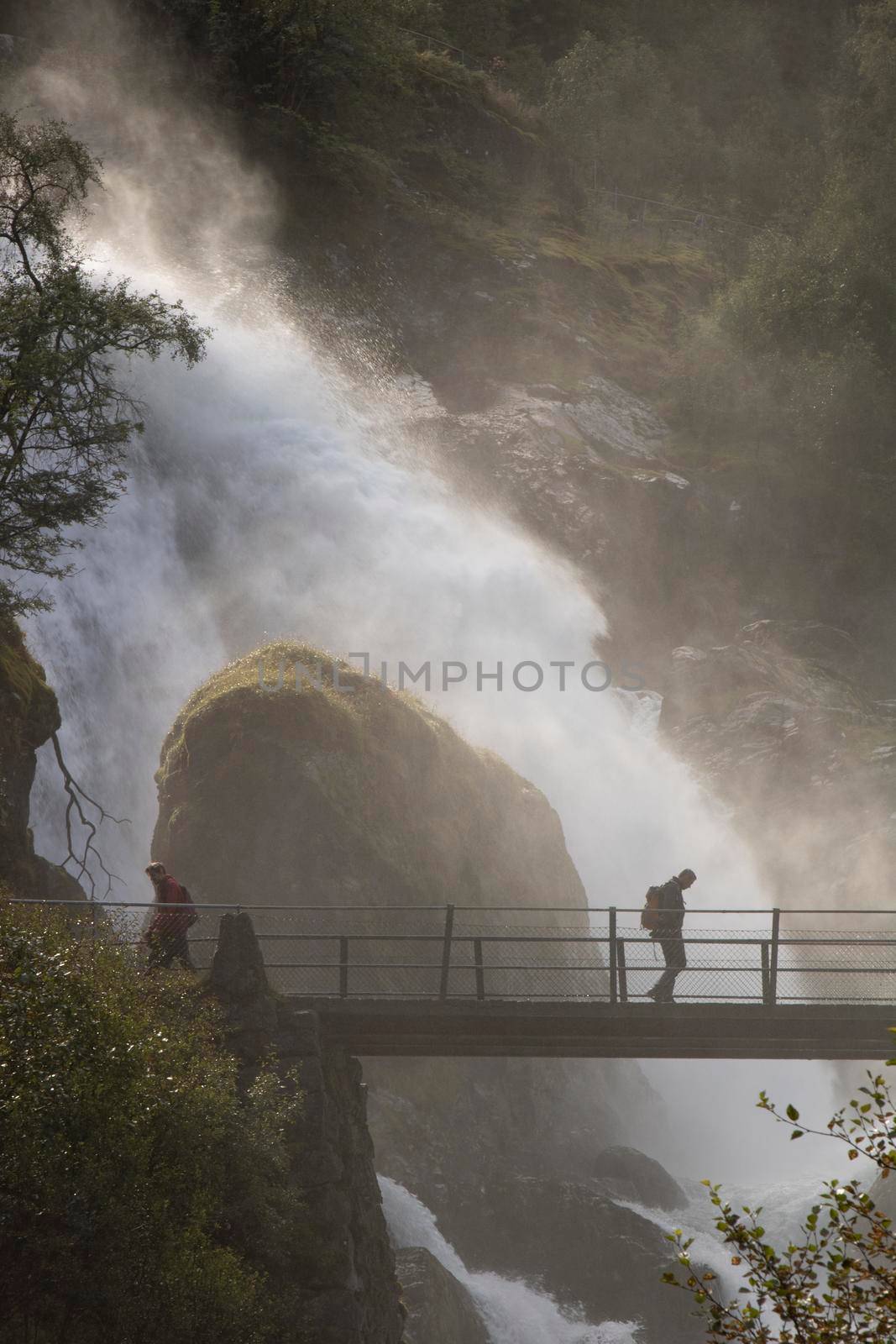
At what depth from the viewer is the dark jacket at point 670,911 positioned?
17156mm

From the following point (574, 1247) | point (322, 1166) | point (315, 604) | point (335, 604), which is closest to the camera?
point (322, 1166)

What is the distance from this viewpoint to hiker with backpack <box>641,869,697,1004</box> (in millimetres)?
16938

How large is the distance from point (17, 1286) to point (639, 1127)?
83.1ft

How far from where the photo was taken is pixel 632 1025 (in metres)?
16.8

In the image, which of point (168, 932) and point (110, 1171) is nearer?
point (110, 1171)

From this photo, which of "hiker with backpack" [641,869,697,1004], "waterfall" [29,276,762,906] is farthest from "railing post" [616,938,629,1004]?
"waterfall" [29,276,762,906]

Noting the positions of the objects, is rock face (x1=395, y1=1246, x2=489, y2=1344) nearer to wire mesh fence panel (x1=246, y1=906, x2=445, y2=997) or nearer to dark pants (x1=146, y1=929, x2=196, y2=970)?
wire mesh fence panel (x1=246, y1=906, x2=445, y2=997)

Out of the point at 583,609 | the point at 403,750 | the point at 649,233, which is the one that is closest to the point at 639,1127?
the point at 403,750

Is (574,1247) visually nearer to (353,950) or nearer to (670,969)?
(353,950)

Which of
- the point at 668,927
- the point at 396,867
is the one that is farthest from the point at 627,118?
the point at 668,927

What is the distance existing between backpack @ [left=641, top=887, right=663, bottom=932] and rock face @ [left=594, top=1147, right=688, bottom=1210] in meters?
11.8

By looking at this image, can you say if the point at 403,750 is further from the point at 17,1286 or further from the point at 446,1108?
the point at 17,1286

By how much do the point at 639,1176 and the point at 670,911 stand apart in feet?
42.1

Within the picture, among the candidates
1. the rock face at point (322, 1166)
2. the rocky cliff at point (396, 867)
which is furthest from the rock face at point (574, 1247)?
the rock face at point (322, 1166)
